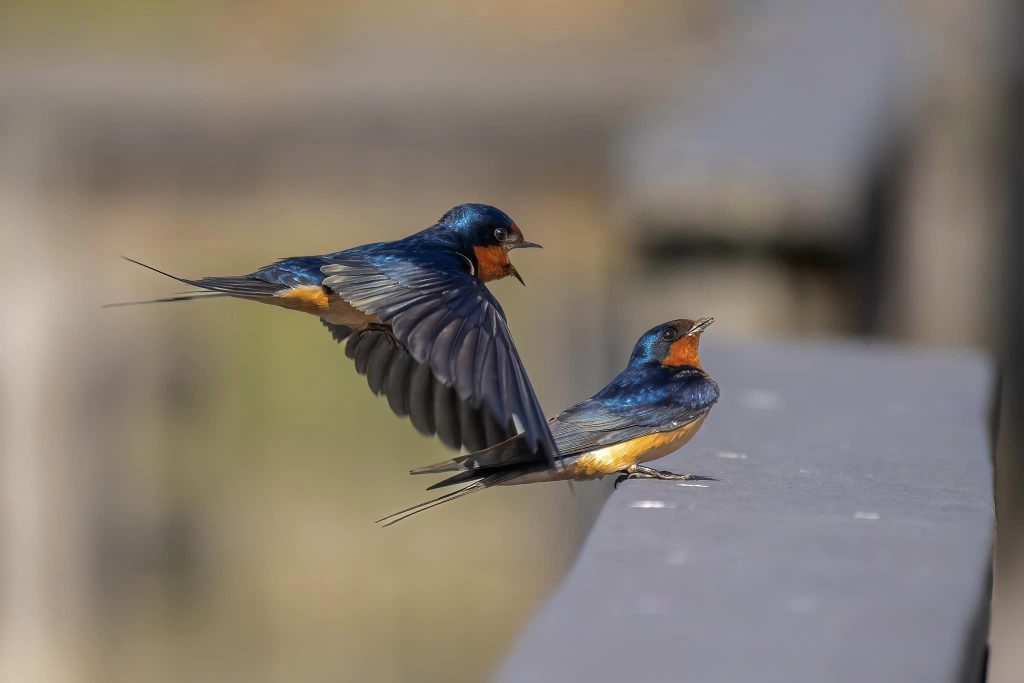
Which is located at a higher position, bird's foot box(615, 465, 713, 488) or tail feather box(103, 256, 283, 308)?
tail feather box(103, 256, 283, 308)

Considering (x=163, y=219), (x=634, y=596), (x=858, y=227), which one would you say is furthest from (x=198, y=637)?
(x=634, y=596)

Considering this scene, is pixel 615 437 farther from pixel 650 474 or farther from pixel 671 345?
pixel 671 345

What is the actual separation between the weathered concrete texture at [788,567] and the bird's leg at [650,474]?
4cm

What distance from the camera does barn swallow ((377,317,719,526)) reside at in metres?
2.06

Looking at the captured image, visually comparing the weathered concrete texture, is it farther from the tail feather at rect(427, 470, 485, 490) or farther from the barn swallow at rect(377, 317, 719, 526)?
the tail feather at rect(427, 470, 485, 490)

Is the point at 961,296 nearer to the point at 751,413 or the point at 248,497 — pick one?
the point at 248,497

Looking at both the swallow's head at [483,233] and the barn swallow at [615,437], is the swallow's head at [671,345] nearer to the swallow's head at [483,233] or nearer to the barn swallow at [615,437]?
the barn swallow at [615,437]

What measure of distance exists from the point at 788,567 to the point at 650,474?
455 millimetres

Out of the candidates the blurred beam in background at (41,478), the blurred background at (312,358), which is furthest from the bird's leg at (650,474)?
the blurred beam in background at (41,478)

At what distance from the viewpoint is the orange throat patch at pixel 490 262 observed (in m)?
2.46

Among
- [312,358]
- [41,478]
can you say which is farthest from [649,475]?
[312,358]

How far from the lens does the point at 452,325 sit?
217 centimetres

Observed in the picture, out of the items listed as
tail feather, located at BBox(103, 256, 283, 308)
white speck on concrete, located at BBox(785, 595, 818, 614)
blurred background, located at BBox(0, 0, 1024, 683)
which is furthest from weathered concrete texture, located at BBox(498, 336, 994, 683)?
blurred background, located at BBox(0, 0, 1024, 683)

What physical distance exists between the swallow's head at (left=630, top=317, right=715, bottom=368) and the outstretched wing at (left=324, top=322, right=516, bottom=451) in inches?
8.6
